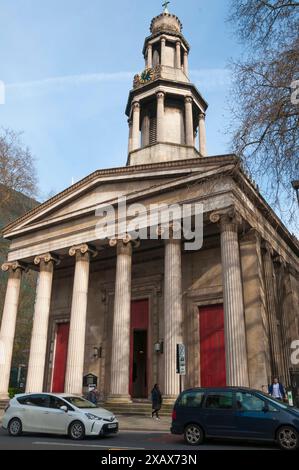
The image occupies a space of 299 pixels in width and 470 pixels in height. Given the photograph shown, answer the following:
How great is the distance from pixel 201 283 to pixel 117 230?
545 cm

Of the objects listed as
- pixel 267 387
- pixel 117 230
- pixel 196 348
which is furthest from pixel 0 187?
pixel 267 387

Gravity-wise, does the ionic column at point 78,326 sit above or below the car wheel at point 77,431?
above

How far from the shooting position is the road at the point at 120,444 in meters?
9.54

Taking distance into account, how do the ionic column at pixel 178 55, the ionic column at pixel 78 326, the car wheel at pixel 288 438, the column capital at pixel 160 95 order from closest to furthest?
1. the car wheel at pixel 288 438
2. the ionic column at pixel 78 326
3. the column capital at pixel 160 95
4. the ionic column at pixel 178 55

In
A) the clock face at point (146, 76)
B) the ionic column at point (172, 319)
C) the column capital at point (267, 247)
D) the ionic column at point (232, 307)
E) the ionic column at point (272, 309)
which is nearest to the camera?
the ionic column at point (232, 307)

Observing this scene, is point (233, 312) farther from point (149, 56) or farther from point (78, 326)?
point (149, 56)

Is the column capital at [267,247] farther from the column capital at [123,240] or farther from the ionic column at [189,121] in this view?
the ionic column at [189,121]

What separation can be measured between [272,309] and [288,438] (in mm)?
12534

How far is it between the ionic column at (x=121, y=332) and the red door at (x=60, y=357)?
8.30 meters

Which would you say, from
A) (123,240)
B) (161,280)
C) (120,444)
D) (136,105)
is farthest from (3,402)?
(136,105)

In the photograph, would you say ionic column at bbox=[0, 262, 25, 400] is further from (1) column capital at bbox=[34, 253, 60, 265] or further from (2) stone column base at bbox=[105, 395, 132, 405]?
(2) stone column base at bbox=[105, 395, 132, 405]

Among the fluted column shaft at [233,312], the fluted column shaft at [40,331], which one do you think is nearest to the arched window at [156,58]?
the fluted column shaft at [40,331]

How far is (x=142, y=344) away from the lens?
85.3 feet

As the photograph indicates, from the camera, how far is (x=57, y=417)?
12055mm
